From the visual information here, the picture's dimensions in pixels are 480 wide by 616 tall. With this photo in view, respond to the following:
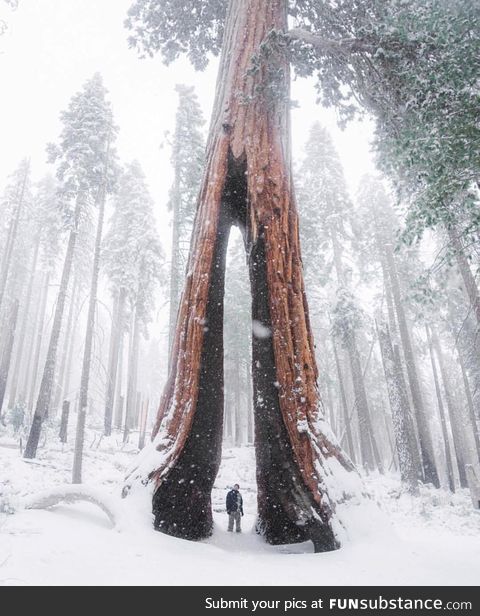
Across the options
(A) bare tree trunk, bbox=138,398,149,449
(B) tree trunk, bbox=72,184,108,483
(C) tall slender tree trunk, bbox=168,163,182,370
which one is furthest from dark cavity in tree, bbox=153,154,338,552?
(A) bare tree trunk, bbox=138,398,149,449

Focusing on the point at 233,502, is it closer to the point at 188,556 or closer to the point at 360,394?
the point at 188,556

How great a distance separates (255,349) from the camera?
4664mm

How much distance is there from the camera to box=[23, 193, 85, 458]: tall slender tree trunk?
43.9 ft

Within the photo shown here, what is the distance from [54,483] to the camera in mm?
10602

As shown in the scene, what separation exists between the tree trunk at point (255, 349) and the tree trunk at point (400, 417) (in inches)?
461

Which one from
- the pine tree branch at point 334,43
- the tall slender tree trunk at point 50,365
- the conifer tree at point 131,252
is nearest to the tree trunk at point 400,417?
the pine tree branch at point 334,43

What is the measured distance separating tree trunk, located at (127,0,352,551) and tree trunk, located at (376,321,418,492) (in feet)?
38.4

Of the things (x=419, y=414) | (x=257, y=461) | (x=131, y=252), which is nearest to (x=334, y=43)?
(x=257, y=461)

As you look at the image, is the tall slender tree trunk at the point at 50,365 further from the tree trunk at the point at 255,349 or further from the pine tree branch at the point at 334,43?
the pine tree branch at the point at 334,43

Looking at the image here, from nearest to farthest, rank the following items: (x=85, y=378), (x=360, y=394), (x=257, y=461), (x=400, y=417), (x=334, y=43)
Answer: (x=257, y=461) < (x=334, y=43) < (x=85, y=378) < (x=400, y=417) < (x=360, y=394)

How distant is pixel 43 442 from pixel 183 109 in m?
17.4

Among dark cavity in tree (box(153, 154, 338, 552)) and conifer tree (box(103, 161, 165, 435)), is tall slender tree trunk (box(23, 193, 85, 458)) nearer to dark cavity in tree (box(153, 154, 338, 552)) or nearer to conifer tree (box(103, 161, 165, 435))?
conifer tree (box(103, 161, 165, 435))

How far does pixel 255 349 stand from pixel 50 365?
13.5m

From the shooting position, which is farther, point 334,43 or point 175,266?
point 175,266
